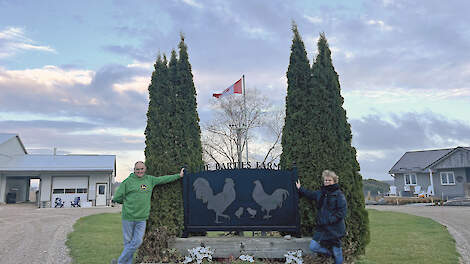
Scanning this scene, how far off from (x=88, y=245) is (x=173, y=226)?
194 inches

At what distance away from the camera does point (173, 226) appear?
601 centimetres

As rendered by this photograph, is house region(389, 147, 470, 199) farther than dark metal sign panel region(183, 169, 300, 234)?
Yes

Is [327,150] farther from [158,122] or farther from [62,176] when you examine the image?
[62,176]

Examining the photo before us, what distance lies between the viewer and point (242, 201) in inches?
232

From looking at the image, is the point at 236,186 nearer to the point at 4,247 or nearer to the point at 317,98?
the point at 317,98

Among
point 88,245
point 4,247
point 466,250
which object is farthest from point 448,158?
point 4,247

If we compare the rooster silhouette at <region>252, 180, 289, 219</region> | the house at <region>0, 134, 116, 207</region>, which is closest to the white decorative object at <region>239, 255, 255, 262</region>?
the rooster silhouette at <region>252, 180, 289, 219</region>

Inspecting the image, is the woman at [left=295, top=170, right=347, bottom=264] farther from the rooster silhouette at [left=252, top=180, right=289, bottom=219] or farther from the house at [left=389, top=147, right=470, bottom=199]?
the house at [left=389, top=147, right=470, bottom=199]

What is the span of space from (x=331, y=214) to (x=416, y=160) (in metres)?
36.3

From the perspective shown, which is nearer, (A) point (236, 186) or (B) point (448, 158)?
(A) point (236, 186)

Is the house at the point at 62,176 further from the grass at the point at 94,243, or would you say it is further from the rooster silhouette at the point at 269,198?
the rooster silhouette at the point at 269,198

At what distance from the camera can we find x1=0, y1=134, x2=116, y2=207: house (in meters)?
26.2

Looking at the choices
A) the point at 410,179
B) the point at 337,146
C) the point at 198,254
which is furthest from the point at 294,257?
the point at 410,179

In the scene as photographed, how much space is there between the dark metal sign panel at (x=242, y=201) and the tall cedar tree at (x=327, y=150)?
0.36m
